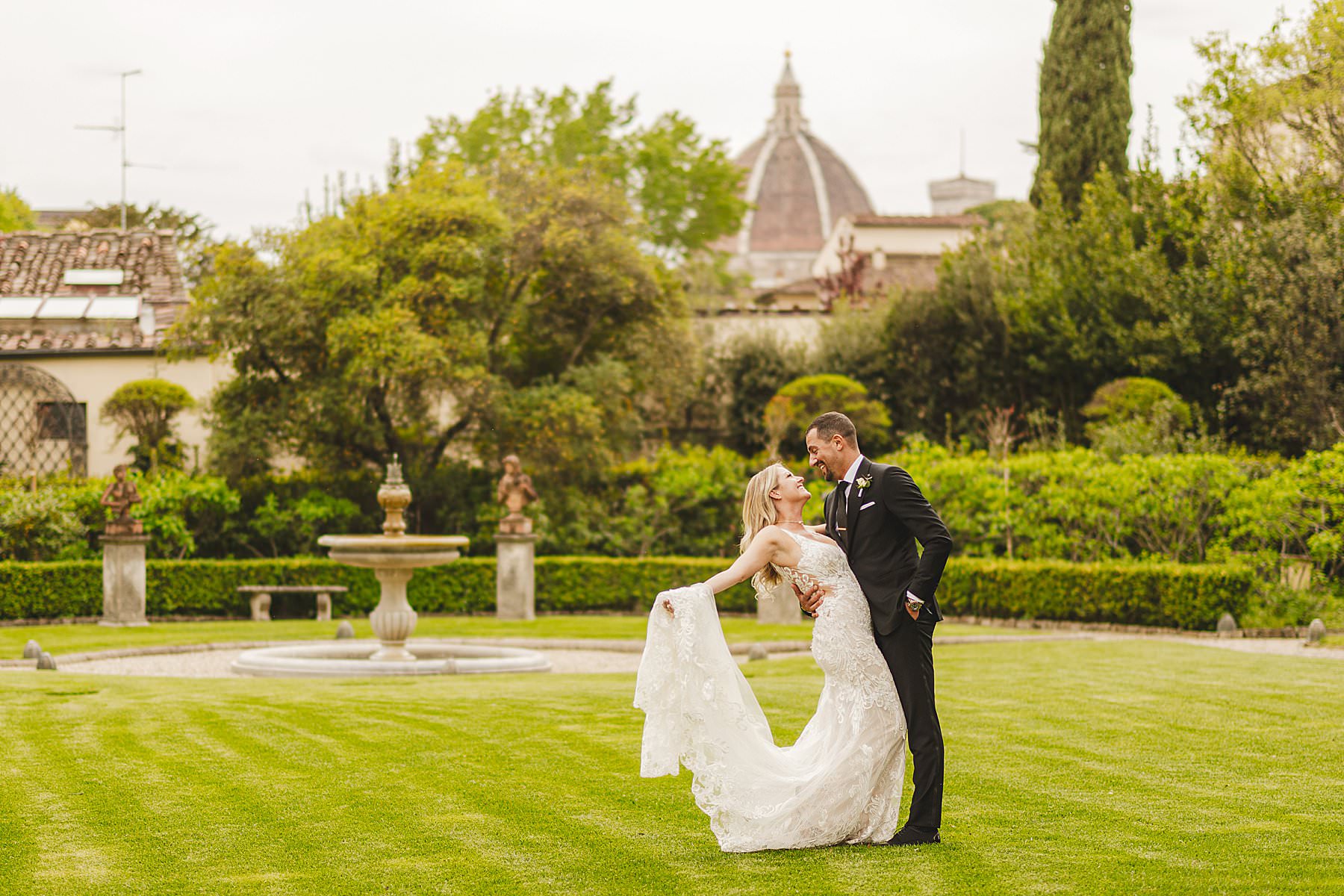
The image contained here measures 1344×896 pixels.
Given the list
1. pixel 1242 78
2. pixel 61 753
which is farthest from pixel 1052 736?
pixel 1242 78

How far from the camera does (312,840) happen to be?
6.88 metres

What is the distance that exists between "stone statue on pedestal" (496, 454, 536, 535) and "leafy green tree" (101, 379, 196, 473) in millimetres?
7267

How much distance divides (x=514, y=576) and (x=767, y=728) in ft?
56.0

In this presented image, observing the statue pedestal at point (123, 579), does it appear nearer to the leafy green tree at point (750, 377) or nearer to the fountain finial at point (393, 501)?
the fountain finial at point (393, 501)

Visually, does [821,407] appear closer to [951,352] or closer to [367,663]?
[951,352]

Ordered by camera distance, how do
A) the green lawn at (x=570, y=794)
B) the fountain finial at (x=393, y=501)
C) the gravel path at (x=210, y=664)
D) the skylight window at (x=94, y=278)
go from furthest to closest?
1. the skylight window at (x=94, y=278)
2. the fountain finial at (x=393, y=501)
3. the gravel path at (x=210, y=664)
4. the green lawn at (x=570, y=794)

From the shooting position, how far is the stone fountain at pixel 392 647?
603 inches

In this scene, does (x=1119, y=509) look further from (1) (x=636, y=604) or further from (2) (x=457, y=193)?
(2) (x=457, y=193)

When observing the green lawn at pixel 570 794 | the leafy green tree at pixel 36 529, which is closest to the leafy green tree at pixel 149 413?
the leafy green tree at pixel 36 529

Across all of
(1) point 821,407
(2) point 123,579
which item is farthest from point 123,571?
(1) point 821,407

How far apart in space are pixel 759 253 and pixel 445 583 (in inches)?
2931

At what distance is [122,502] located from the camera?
21781 mm

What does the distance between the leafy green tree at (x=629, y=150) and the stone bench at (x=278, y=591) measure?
24.2 metres

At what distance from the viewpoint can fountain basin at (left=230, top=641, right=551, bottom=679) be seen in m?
15.2
